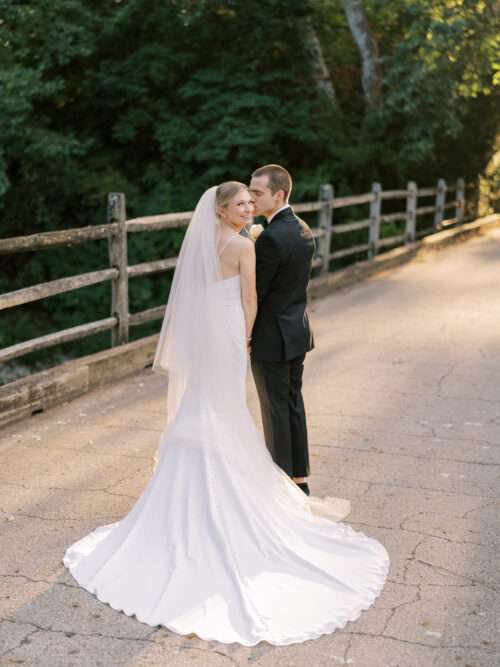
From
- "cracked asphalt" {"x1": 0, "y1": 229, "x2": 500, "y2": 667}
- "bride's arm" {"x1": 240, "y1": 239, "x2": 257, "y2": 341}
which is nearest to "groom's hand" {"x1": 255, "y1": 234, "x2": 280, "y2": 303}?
"bride's arm" {"x1": 240, "y1": 239, "x2": 257, "y2": 341}

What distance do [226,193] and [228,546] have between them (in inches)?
66.5

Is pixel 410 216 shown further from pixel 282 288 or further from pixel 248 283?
pixel 248 283

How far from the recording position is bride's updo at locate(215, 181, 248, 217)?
4.96 meters

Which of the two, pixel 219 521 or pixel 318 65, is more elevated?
pixel 318 65

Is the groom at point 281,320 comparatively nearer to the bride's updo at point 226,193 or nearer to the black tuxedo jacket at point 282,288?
the black tuxedo jacket at point 282,288

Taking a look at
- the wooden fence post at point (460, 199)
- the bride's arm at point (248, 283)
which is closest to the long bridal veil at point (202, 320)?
the bride's arm at point (248, 283)

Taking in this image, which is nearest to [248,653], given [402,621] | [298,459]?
[402,621]

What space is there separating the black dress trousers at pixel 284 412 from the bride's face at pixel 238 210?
90 cm

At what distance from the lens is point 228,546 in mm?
4652

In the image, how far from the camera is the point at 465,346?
34.3 feet

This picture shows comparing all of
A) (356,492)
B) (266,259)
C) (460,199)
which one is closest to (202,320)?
(266,259)

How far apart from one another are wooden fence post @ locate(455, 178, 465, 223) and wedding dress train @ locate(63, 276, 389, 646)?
21276 mm

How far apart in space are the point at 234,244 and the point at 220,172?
55.2 ft

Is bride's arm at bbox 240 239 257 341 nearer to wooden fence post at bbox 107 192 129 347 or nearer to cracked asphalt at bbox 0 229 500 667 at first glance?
cracked asphalt at bbox 0 229 500 667
